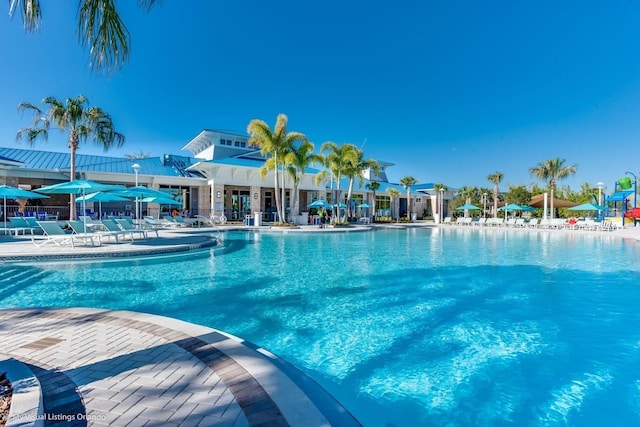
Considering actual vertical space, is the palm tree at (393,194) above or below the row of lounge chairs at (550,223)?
above

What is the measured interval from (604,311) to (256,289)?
22.7 ft

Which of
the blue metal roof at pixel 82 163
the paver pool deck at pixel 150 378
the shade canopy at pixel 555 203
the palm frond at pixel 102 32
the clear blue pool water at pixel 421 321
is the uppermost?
the blue metal roof at pixel 82 163

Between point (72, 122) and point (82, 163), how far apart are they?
7549 millimetres

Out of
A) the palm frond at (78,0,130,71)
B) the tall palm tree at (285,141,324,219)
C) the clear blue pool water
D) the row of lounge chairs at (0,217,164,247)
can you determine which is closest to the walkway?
the clear blue pool water

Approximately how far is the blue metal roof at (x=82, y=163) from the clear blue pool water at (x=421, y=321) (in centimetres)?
1693

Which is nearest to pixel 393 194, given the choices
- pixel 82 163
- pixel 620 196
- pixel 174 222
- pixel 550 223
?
pixel 550 223

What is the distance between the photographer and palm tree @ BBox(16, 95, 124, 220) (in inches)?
687

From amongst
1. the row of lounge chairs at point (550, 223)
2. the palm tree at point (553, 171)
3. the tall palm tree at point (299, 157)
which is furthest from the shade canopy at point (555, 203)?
the tall palm tree at point (299, 157)

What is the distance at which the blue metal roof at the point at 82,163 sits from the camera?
22209 mm

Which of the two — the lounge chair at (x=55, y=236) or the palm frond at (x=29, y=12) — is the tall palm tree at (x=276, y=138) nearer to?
the lounge chair at (x=55, y=236)

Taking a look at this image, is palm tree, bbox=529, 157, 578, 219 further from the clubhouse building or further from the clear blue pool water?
Answer: the clear blue pool water

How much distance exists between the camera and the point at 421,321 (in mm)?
5457

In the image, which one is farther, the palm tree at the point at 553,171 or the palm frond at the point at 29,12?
the palm tree at the point at 553,171

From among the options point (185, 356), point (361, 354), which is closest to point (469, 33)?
point (361, 354)
